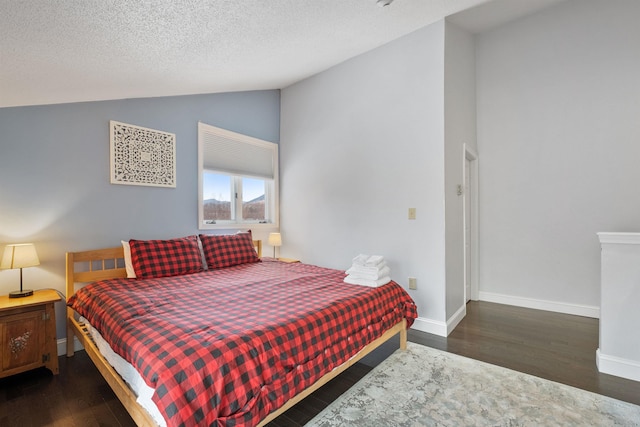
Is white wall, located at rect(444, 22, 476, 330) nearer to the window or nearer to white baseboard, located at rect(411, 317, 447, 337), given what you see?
white baseboard, located at rect(411, 317, 447, 337)

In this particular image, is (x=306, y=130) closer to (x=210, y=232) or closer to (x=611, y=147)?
(x=210, y=232)

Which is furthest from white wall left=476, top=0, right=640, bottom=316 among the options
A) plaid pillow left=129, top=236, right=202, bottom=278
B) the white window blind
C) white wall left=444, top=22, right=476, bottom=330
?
plaid pillow left=129, top=236, right=202, bottom=278

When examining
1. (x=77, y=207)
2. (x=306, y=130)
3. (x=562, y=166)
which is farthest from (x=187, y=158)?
(x=562, y=166)

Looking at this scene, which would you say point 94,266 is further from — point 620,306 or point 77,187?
point 620,306

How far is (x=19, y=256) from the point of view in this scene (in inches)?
87.8

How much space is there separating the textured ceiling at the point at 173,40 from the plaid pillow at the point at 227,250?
1623 millimetres

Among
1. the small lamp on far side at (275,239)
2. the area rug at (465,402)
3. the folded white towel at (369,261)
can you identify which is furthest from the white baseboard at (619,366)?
the small lamp on far side at (275,239)

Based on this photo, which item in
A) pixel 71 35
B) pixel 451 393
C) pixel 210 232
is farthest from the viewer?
pixel 210 232

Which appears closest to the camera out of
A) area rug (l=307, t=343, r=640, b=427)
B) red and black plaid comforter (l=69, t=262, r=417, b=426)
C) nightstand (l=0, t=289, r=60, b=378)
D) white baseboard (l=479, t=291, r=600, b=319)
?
red and black plaid comforter (l=69, t=262, r=417, b=426)

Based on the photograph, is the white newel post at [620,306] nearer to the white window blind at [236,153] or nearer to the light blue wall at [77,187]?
the white window blind at [236,153]

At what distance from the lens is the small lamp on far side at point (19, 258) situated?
7.21 ft

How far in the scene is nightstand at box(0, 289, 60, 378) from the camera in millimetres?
2086

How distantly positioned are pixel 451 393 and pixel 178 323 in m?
1.78

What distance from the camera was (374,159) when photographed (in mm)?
3539
